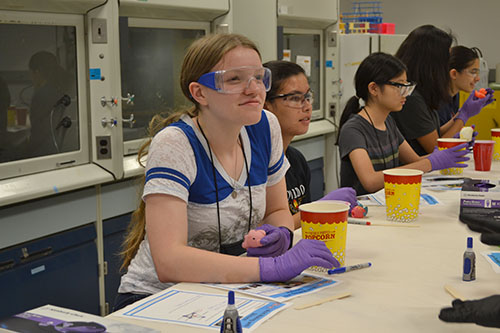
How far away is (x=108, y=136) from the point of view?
116 inches

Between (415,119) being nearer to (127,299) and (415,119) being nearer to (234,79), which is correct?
(234,79)

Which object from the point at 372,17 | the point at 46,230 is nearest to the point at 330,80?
the point at 372,17

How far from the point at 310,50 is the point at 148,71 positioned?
1.93 m

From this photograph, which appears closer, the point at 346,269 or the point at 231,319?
the point at 231,319

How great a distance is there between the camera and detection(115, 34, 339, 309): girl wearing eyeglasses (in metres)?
1.43

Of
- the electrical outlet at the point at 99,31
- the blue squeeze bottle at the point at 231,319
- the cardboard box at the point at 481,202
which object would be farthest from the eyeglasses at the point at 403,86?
the blue squeeze bottle at the point at 231,319

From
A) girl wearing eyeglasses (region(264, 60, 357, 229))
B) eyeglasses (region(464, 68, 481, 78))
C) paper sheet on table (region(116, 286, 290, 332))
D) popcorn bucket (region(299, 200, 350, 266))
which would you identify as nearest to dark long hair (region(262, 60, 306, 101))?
girl wearing eyeglasses (region(264, 60, 357, 229))

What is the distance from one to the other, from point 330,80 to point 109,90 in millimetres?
2500

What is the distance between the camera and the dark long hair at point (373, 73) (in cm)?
283

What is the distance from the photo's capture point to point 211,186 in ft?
5.31

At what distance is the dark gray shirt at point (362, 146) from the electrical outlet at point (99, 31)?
1.18 meters

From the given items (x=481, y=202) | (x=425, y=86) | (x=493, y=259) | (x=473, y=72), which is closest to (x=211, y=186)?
(x=493, y=259)

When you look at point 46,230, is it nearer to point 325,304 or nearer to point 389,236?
point 389,236

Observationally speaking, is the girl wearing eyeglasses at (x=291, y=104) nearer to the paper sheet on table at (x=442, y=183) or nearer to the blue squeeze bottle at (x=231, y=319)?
the paper sheet on table at (x=442, y=183)
